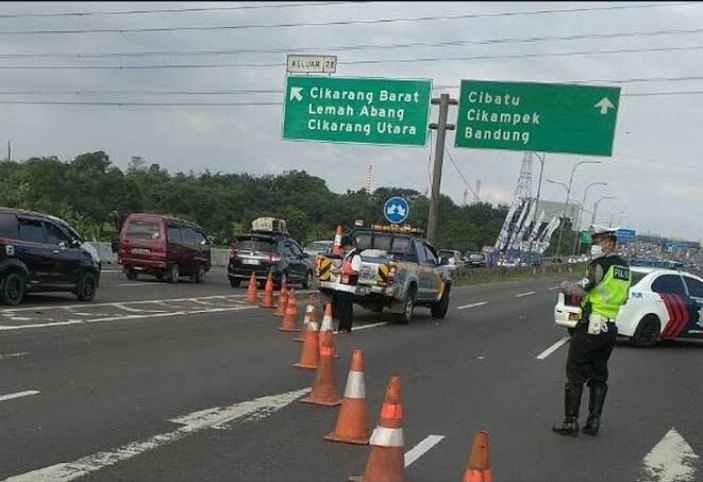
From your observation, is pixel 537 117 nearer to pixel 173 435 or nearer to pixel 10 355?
pixel 10 355

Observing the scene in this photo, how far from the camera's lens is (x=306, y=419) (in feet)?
25.6

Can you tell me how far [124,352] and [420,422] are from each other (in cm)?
495

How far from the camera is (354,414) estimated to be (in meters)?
6.90

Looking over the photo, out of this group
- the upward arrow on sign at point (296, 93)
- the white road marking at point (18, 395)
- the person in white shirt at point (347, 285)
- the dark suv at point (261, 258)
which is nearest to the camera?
the white road marking at point (18, 395)

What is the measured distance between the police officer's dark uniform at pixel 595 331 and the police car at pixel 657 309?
733 cm

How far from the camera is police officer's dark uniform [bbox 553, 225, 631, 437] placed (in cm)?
776

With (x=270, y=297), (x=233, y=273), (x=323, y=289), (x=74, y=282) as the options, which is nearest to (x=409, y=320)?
(x=323, y=289)

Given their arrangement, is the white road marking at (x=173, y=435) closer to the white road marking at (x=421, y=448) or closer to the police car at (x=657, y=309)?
the white road marking at (x=421, y=448)

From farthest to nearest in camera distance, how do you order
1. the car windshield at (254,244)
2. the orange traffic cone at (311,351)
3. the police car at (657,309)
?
the car windshield at (254,244) < the police car at (657,309) < the orange traffic cone at (311,351)

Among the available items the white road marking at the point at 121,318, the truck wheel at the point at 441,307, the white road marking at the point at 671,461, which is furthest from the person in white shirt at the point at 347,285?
the white road marking at the point at 671,461

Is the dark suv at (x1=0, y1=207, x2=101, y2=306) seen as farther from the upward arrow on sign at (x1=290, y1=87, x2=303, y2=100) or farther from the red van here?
the upward arrow on sign at (x1=290, y1=87, x2=303, y2=100)

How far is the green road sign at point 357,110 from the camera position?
83.8ft

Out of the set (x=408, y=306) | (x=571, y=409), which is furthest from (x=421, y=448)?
(x=408, y=306)

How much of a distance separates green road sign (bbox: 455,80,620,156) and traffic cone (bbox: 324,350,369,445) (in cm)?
1909
